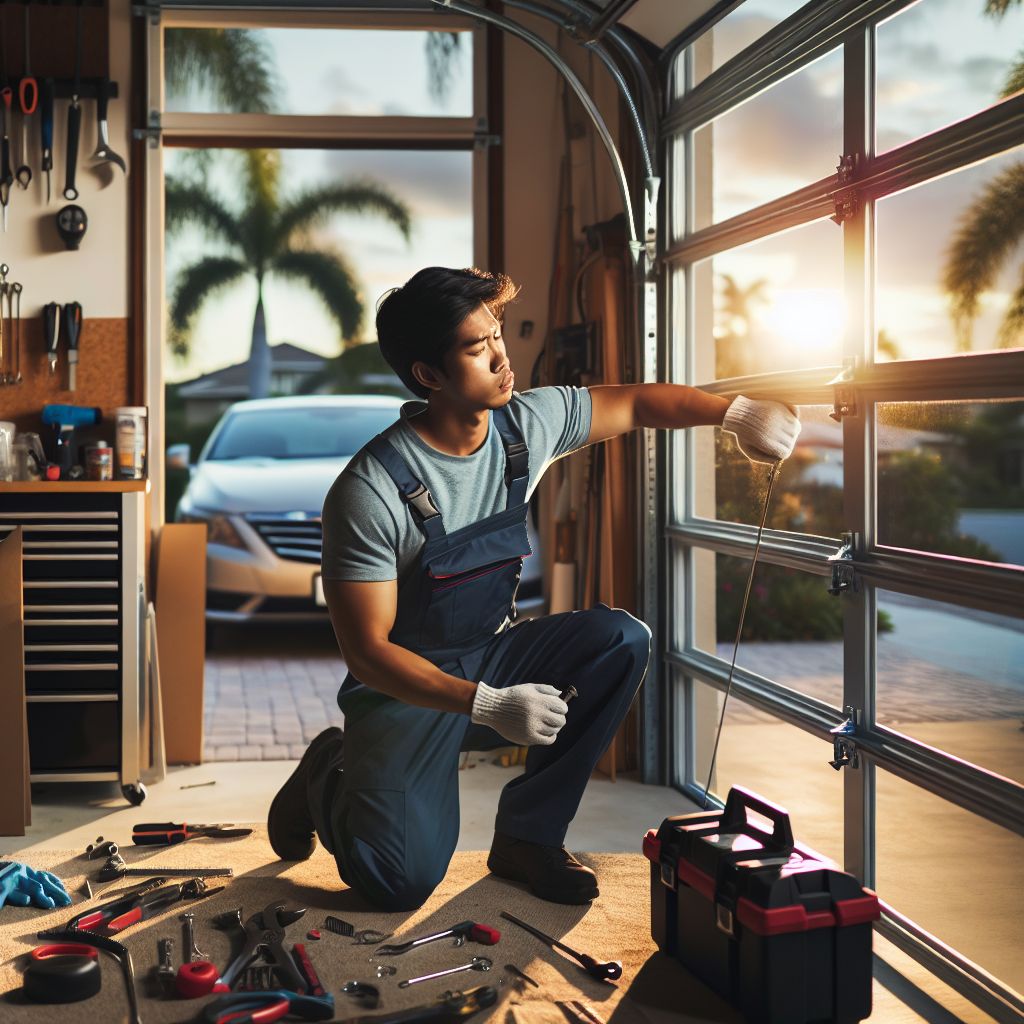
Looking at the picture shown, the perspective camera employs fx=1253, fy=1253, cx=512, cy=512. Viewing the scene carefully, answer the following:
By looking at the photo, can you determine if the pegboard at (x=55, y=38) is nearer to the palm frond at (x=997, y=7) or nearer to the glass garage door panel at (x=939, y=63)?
the glass garage door panel at (x=939, y=63)

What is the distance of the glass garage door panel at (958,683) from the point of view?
2336 millimetres

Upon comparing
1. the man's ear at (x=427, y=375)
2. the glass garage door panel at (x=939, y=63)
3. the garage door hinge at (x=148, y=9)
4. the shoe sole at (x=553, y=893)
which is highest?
the garage door hinge at (x=148, y=9)

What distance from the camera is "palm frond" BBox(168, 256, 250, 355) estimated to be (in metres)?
9.14

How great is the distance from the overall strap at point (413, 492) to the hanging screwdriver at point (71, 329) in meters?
1.88

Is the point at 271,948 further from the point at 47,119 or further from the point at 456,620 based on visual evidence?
the point at 47,119

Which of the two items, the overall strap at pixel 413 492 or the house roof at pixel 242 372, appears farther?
the house roof at pixel 242 372

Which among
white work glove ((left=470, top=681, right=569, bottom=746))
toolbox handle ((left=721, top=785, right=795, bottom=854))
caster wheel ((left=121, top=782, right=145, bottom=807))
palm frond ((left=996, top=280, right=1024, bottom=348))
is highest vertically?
palm frond ((left=996, top=280, right=1024, bottom=348))

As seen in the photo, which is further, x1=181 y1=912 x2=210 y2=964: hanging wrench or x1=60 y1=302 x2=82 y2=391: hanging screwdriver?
x1=60 y1=302 x2=82 y2=391: hanging screwdriver

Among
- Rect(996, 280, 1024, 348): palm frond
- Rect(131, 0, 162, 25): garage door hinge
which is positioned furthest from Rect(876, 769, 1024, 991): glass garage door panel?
Rect(131, 0, 162, 25): garage door hinge

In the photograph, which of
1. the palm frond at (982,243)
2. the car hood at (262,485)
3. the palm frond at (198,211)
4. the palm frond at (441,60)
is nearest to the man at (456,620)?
the palm frond at (982,243)

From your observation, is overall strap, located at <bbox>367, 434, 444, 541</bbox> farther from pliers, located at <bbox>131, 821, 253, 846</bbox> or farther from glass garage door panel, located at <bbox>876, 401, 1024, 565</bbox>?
pliers, located at <bbox>131, 821, 253, 846</bbox>

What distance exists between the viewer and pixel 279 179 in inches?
380

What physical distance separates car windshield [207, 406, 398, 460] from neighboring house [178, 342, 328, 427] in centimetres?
228

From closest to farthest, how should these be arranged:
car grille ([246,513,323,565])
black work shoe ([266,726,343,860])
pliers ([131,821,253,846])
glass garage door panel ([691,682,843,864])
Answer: black work shoe ([266,726,343,860])
pliers ([131,821,253,846])
glass garage door panel ([691,682,843,864])
car grille ([246,513,323,565])
